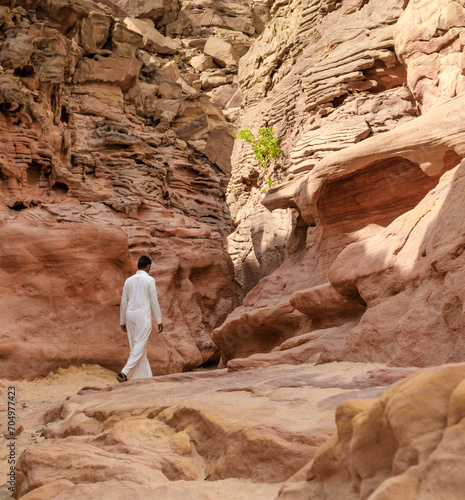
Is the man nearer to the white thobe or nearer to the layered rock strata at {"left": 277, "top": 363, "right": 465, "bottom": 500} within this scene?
the white thobe

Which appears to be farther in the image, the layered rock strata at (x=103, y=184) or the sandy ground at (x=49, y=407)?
the layered rock strata at (x=103, y=184)

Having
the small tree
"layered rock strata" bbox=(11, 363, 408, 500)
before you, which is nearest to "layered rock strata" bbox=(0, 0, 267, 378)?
the small tree

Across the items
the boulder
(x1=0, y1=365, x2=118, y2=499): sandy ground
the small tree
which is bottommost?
(x1=0, y1=365, x2=118, y2=499): sandy ground

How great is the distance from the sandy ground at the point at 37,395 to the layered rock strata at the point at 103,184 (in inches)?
9.7

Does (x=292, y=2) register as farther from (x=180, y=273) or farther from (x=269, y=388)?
(x=269, y=388)

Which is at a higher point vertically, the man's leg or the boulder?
the boulder

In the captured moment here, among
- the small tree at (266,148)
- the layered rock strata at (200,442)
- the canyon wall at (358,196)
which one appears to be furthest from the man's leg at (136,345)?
the small tree at (266,148)

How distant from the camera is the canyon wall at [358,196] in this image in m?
4.27

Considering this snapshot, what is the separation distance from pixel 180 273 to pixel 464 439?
11.8 metres

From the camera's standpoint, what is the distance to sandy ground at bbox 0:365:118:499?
398 cm

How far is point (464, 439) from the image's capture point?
1.20 meters

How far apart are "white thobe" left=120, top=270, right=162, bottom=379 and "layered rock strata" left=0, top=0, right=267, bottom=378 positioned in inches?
77.5

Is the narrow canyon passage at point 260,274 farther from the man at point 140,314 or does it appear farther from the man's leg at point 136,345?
the man at point 140,314

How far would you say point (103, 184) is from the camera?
695 inches
